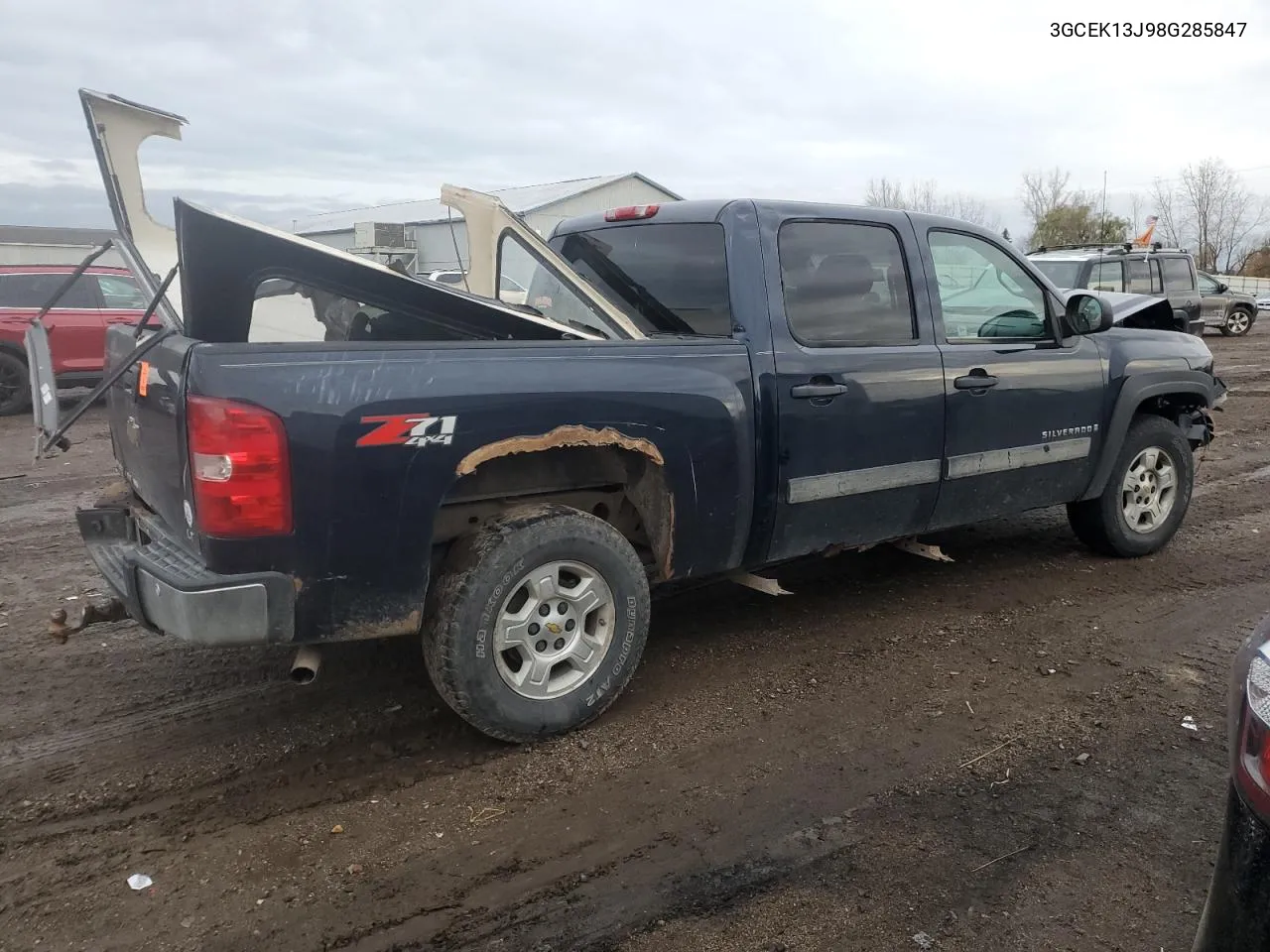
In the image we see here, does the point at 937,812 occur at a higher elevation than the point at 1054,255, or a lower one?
lower

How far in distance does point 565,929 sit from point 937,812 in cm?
128

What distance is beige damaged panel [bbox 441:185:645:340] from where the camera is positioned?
12.8ft

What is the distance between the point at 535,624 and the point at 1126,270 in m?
14.8

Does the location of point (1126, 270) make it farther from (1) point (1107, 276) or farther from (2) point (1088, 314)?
(2) point (1088, 314)

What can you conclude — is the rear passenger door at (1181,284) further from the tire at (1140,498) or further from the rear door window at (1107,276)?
the tire at (1140,498)

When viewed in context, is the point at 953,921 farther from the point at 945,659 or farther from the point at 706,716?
the point at 945,659

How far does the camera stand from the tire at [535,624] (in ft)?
10.8

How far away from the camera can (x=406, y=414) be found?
3.04 meters

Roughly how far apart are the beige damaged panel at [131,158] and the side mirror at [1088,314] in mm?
4270

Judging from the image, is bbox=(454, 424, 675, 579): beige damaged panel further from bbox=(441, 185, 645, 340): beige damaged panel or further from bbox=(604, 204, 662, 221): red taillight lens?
bbox=(604, 204, 662, 221): red taillight lens

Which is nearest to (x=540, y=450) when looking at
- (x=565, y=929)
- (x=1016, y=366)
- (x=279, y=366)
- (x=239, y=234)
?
(x=279, y=366)

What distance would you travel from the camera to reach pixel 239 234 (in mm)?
2975

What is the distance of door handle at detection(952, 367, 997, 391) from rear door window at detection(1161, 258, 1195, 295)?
551 inches

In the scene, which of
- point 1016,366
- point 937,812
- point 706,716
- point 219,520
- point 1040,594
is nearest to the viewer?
point 219,520
